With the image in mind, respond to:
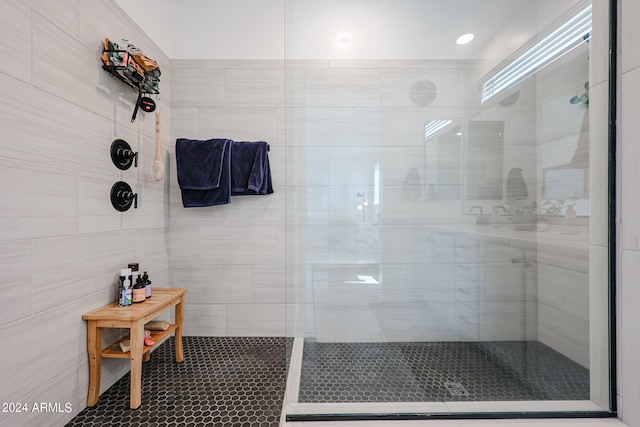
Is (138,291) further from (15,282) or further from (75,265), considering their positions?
(15,282)

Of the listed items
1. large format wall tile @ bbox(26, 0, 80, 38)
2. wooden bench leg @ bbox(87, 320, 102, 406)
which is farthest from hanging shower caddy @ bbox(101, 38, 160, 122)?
wooden bench leg @ bbox(87, 320, 102, 406)

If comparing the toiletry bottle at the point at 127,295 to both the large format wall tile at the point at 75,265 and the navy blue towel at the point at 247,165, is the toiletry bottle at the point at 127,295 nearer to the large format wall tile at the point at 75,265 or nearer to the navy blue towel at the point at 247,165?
the large format wall tile at the point at 75,265

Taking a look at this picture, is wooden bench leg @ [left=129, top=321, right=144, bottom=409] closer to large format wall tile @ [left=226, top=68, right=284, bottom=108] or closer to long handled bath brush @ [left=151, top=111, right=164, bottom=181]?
long handled bath brush @ [left=151, top=111, right=164, bottom=181]

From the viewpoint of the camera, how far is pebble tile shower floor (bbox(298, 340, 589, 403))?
1.10 metres

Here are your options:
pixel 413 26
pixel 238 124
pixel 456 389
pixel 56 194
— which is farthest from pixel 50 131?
pixel 456 389

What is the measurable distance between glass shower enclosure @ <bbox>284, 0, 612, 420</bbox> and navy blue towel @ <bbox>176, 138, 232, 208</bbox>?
0.86m

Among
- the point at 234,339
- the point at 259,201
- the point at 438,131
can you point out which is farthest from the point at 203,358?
the point at 438,131

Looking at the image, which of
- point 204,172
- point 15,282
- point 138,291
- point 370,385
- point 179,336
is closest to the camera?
point 15,282

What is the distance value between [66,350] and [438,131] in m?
1.73

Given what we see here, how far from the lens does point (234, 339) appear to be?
2.09 m

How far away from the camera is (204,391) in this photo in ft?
4.82

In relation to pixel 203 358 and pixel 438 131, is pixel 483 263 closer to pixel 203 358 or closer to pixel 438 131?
pixel 438 131

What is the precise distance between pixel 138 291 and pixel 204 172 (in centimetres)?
80

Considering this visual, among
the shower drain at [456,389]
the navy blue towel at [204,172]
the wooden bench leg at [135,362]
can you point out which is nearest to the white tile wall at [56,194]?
the wooden bench leg at [135,362]
